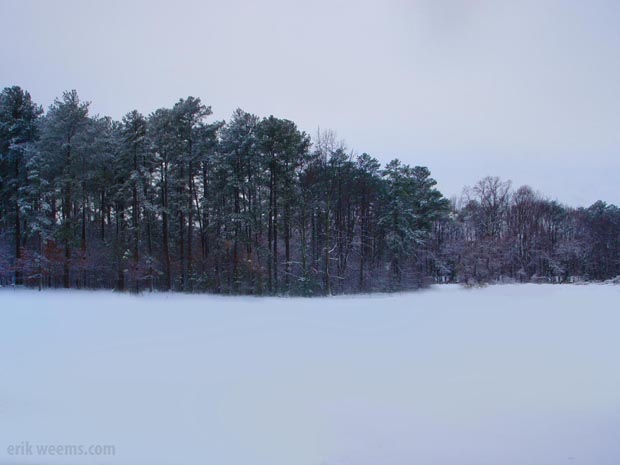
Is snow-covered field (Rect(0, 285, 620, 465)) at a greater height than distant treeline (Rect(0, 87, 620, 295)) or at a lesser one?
lesser

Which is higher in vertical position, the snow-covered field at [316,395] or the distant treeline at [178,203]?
the distant treeline at [178,203]

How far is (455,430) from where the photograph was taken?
4.16m

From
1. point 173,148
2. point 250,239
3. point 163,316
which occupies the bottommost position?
point 163,316

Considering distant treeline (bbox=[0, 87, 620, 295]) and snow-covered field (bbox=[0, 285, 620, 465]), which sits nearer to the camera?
snow-covered field (bbox=[0, 285, 620, 465])

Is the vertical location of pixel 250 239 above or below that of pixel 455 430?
above

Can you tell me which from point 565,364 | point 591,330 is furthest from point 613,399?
point 591,330

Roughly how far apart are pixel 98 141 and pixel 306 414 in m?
29.8

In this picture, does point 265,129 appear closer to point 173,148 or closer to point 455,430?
point 173,148

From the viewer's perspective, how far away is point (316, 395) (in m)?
5.18

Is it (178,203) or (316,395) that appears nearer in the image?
(316,395)

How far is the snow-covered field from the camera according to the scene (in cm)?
379

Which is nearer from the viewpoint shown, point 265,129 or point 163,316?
point 163,316

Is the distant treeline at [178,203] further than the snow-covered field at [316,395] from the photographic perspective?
Yes

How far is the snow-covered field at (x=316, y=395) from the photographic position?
3787 mm
